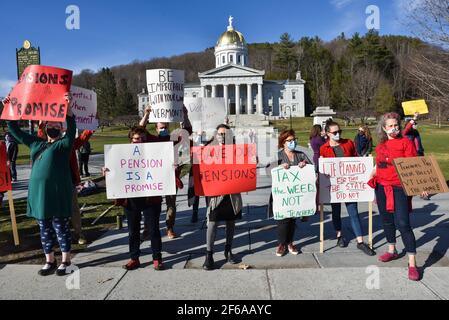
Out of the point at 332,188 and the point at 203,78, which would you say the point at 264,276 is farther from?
the point at 203,78

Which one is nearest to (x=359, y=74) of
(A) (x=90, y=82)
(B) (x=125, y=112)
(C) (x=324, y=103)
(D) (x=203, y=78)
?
(C) (x=324, y=103)

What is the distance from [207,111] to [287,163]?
345cm

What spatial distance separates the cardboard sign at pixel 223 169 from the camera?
17.0 feet

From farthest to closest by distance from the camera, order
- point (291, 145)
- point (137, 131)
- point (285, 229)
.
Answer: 1. point (285, 229)
2. point (291, 145)
3. point (137, 131)

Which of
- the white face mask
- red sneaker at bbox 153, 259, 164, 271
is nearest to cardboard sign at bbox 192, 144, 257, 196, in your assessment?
red sneaker at bbox 153, 259, 164, 271

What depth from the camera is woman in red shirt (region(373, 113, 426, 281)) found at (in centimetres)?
480

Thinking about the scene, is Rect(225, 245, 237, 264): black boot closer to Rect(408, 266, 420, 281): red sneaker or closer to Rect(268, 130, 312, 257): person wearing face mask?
Rect(268, 130, 312, 257): person wearing face mask

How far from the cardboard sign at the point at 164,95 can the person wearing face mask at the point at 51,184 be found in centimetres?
205

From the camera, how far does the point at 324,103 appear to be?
9688 cm

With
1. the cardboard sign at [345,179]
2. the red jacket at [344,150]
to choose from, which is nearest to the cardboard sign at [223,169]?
the cardboard sign at [345,179]

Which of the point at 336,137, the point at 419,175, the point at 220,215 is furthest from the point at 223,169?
the point at 419,175

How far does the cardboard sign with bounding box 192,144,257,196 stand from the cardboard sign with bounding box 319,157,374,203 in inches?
48.2

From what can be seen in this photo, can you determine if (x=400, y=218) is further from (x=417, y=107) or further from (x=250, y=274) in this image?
(x=417, y=107)

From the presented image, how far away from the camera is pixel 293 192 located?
5594mm
